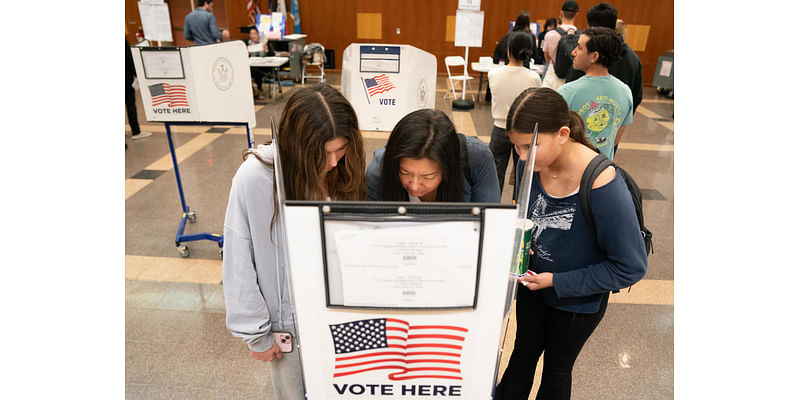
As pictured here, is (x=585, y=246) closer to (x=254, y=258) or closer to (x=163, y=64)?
(x=254, y=258)

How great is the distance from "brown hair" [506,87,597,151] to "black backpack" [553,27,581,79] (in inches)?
90.5

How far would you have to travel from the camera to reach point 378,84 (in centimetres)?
326

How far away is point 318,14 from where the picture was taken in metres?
11.5

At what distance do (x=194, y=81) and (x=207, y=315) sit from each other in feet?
5.05

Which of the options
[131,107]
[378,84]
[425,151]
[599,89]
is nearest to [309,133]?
[425,151]

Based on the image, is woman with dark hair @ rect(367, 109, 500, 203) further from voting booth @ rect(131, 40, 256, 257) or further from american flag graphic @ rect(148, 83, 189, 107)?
american flag graphic @ rect(148, 83, 189, 107)

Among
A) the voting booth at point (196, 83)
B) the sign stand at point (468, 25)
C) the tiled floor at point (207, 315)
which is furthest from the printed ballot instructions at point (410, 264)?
the sign stand at point (468, 25)

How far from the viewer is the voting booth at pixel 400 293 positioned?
0.77m

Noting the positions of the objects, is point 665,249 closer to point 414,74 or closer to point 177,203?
point 414,74

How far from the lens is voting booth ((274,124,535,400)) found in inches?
30.1

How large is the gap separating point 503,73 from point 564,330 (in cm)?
230

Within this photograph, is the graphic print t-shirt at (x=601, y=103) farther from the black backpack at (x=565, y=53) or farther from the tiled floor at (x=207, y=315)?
the tiled floor at (x=207, y=315)

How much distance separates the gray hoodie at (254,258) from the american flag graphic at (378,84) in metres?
2.14

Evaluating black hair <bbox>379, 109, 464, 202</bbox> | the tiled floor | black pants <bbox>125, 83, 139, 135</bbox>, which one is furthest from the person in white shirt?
black pants <bbox>125, 83, 139, 135</bbox>
